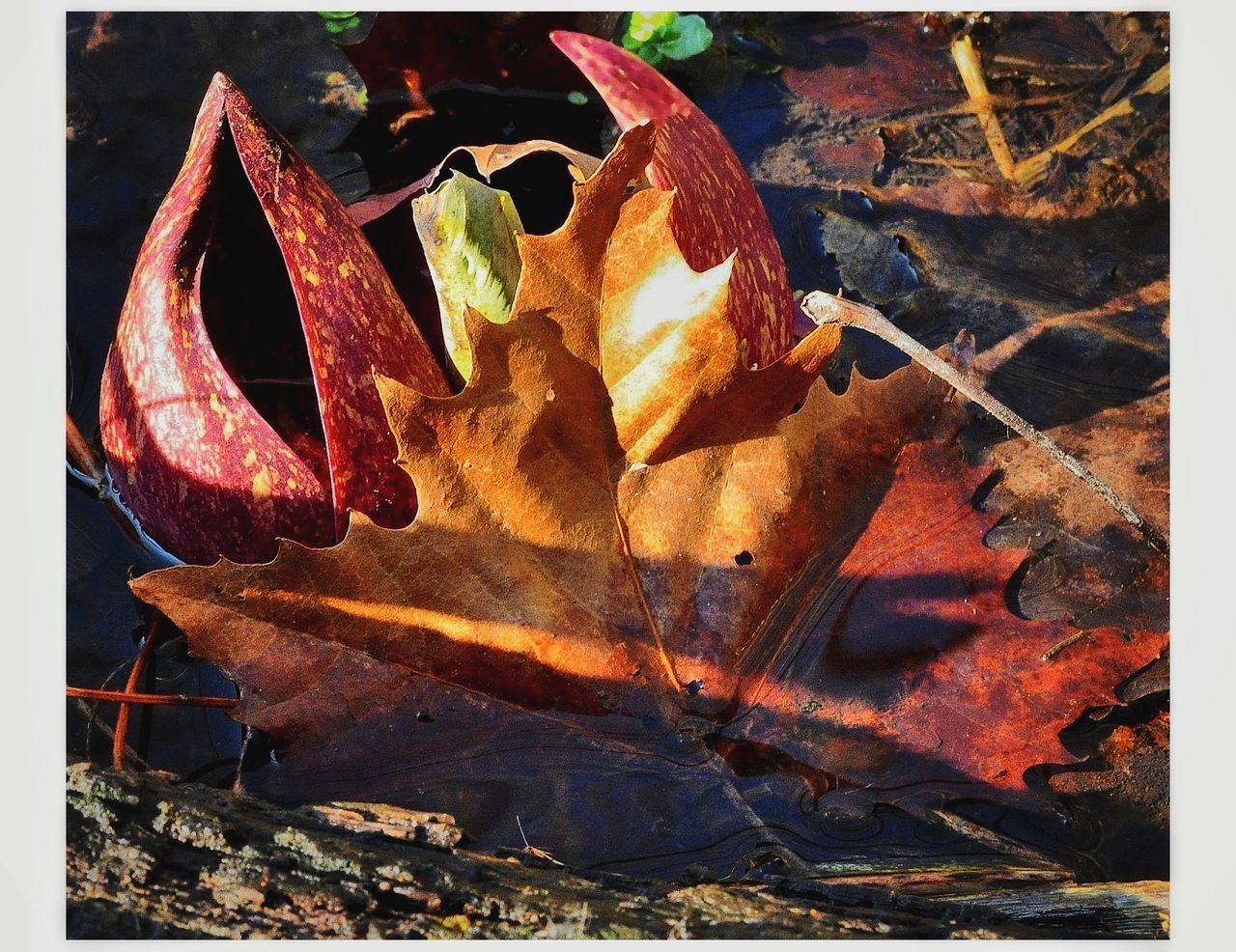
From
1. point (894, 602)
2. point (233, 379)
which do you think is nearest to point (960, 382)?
point (894, 602)

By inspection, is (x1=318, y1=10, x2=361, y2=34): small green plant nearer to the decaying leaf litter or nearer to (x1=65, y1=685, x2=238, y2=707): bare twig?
the decaying leaf litter

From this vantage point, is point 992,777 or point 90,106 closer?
point 992,777

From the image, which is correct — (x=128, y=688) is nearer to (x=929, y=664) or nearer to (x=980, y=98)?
(x=929, y=664)

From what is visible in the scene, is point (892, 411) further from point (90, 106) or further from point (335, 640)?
point (90, 106)

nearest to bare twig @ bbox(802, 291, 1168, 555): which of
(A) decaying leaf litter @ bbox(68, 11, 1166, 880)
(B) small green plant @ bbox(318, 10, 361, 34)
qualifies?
(A) decaying leaf litter @ bbox(68, 11, 1166, 880)

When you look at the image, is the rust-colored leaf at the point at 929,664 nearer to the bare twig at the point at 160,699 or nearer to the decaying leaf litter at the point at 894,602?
the decaying leaf litter at the point at 894,602

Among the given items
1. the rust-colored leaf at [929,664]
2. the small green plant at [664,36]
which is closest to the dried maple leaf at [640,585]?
the rust-colored leaf at [929,664]
